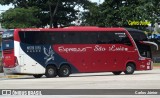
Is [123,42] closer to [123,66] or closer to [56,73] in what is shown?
[123,66]

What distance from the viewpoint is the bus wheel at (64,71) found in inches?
1330

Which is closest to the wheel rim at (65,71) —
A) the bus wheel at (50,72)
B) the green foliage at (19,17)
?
the bus wheel at (50,72)

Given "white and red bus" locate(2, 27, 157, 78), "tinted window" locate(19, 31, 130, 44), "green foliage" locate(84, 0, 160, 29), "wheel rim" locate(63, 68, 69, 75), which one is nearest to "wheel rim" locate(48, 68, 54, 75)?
"white and red bus" locate(2, 27, 157, 78)

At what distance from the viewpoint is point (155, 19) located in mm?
60062

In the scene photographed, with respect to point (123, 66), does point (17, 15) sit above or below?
above

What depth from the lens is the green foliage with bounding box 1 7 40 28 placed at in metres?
58.7

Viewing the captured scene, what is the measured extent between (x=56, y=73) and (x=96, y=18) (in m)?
31.3

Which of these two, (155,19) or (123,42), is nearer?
(123,42)

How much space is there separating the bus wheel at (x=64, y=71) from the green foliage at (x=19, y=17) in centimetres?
2497

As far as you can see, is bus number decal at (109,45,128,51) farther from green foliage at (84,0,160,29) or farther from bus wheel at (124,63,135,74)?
green foliage at (84,0,160,29)

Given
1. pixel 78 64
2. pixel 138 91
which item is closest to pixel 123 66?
pixel 78 64

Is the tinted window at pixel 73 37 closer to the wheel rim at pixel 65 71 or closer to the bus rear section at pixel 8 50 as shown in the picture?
the bus rear section at pixel 8 50

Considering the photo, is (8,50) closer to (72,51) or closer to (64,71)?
(64,71)

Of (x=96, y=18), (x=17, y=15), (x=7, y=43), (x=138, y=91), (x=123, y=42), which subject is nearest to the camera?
(x=138, y=91)
